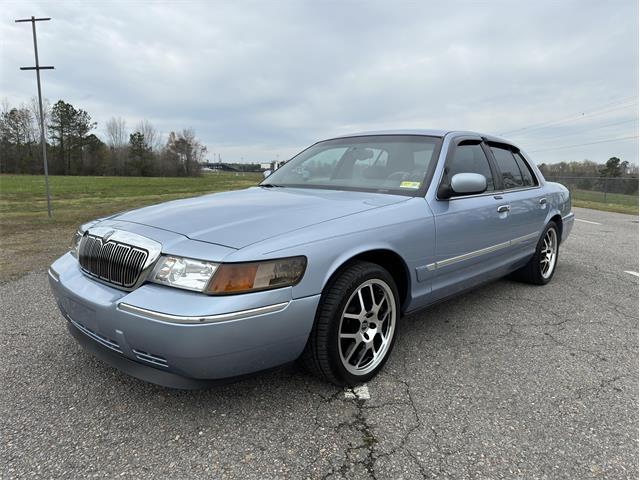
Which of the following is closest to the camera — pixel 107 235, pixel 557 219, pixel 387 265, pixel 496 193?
→ pixel 107 235

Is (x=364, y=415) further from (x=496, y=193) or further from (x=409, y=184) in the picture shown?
(x=496, y=193)

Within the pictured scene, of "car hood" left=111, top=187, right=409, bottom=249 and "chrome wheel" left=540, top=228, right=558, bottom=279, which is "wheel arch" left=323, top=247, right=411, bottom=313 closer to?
"car hood" left=111, top=187, right=409, bottom=249

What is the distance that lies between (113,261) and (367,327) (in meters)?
1.47

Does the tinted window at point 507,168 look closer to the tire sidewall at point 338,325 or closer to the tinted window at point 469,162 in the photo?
the tinted window at point 469,162

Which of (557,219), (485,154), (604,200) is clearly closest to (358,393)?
(485,154)

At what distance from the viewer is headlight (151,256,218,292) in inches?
75.0

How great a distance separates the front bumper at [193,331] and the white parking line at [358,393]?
48cm

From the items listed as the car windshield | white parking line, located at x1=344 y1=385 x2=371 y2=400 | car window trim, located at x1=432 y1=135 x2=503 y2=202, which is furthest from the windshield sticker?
white parking line, located at x1=344 y1=385 x2=371 y2=400

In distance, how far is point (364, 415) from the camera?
87.1 inches

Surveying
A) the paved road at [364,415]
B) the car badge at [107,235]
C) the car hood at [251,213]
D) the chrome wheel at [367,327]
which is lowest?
the paved road at [364,415]

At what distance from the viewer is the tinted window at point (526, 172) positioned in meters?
4.28

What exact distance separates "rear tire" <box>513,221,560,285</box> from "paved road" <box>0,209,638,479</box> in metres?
1.15

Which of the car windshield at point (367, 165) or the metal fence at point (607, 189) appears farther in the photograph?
the metal fence at point (607, 189)

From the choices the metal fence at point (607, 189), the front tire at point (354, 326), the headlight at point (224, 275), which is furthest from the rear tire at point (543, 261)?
the metal fence at point (607, 189)
